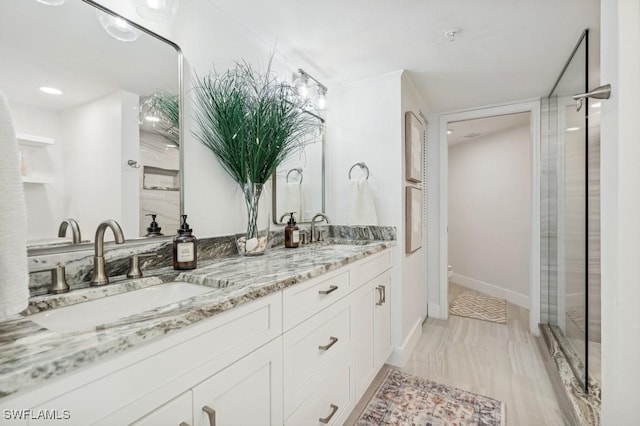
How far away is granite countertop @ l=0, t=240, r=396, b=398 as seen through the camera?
0.48 m

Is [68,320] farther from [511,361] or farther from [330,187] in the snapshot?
[511,361]

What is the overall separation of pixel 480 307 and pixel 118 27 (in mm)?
4059

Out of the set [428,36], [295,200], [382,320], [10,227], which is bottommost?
[382,320]

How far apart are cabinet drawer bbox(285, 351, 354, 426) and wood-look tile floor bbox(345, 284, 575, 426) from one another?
0.28 m

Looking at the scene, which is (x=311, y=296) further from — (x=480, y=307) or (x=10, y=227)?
(x=480, y=307)

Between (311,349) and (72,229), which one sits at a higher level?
(72,229)

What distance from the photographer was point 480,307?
3.54 m

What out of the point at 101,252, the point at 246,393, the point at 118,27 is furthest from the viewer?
the point at 118,27

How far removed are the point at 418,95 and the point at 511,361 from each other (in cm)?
234

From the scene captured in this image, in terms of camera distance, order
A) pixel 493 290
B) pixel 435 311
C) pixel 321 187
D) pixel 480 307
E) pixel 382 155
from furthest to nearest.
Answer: pixel 493 290
pixel 480 307
pixel 435 311
pixel 321 187
pixel 382 155

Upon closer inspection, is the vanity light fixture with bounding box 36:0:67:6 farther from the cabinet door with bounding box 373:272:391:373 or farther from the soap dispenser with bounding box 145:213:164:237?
the cabinet door with bounding box 373:272:391:373

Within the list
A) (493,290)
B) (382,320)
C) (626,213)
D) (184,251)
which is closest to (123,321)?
(184,251)

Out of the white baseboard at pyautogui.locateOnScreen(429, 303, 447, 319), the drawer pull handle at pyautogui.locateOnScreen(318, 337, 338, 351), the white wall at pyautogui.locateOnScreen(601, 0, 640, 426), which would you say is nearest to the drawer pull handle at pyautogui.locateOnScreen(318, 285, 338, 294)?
the drawer pull handle at pyautogui.locateOnScreen(318, 337, 338, 351)

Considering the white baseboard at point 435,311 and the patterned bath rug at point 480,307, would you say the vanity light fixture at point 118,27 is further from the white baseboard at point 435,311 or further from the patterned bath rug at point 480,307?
the patterned bath rug at point 480,307
